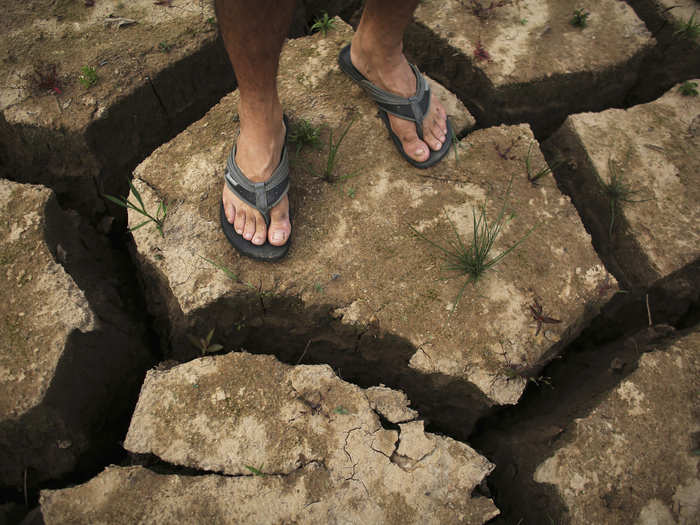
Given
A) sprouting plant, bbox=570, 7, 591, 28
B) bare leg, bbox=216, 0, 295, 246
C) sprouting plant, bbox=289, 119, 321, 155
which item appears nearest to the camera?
bare leg, bbox=216, 0, 295, 246

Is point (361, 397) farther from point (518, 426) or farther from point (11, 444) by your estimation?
point (11, 444)

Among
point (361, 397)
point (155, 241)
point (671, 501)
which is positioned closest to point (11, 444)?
point (155, 241)

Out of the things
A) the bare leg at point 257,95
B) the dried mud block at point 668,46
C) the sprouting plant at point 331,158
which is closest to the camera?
the bare leg at point 257,95

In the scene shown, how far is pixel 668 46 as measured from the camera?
8.02 feet

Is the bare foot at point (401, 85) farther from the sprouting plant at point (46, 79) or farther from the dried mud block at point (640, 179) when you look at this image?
the sprouting plant at point (46, 79)

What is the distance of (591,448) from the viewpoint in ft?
4.83

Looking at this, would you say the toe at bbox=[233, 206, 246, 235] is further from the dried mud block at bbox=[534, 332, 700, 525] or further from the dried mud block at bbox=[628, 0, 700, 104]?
the dried mud block at bbox=[628, 0, 700, 104]

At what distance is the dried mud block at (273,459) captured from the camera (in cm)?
128

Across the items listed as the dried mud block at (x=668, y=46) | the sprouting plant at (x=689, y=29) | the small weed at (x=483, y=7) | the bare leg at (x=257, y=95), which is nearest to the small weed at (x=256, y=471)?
the bare leg at (x=257, y=95)

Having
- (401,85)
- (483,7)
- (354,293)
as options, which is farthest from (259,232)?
(483,7)

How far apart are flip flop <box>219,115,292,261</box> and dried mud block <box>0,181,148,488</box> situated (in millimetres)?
538

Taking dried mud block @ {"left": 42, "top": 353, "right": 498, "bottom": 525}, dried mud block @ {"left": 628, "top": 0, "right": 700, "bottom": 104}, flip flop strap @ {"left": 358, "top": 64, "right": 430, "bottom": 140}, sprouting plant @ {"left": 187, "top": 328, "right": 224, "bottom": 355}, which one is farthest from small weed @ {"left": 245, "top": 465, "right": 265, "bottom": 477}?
dried mud block @ {"left": 628, "top": 0, "right": 700, "bottom": 104}

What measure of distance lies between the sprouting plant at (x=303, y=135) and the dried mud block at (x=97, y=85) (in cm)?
65

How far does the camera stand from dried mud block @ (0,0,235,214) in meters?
1.89
